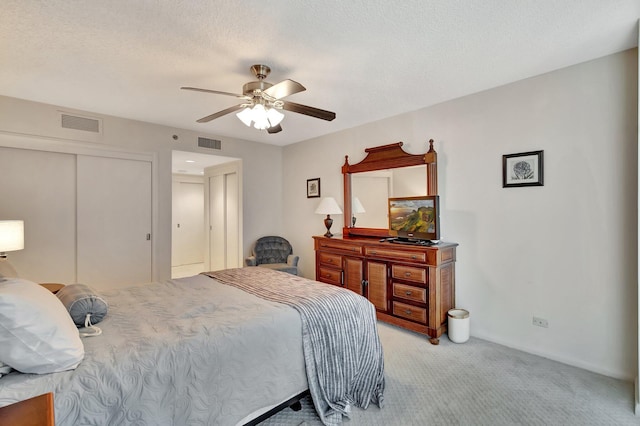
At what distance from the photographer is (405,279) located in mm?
3221

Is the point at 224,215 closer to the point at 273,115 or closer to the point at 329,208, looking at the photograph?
the point at 329,208

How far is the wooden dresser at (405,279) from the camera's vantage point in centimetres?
A: 301

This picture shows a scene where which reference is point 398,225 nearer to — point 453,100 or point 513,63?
point 453,100

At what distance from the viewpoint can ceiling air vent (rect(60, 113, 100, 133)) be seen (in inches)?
136

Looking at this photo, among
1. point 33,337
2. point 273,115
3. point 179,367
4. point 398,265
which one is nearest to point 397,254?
point 398,265

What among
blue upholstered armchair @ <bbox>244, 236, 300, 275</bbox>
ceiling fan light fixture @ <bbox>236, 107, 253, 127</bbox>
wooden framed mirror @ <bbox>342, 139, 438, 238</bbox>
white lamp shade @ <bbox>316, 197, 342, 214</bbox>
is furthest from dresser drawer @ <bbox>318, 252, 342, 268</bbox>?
ceiling fan light fixture @ <bbox>236, 107, 253, 127</bbox>

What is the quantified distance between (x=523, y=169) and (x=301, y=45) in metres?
2.27

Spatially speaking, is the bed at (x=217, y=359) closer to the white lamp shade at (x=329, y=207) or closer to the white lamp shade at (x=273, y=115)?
the white lamp shade at (x=273, y=115)

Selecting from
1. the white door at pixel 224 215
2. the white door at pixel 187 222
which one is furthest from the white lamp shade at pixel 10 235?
the white door at pixel 187 222

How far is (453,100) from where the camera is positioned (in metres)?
3.29

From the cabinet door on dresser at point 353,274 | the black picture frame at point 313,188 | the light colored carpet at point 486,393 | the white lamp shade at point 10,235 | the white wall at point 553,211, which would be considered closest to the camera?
the light colored carpet at point 486,393

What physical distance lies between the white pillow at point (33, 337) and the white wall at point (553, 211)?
10.7 feet

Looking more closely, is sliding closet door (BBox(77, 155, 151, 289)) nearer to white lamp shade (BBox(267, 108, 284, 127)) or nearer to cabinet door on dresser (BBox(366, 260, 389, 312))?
white lamp shade (BBox(267, 108, 284, 127))

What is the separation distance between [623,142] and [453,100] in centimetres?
147
